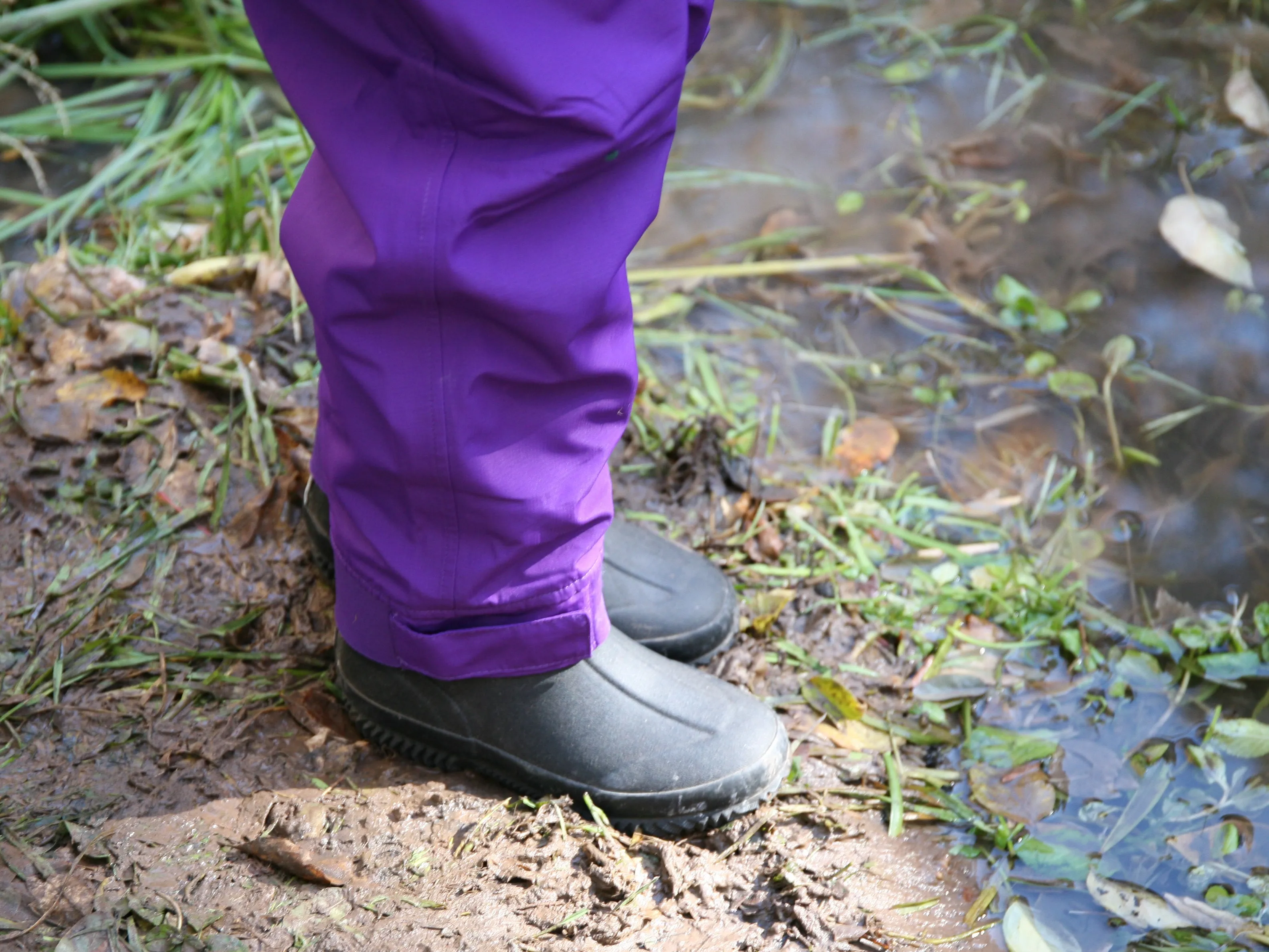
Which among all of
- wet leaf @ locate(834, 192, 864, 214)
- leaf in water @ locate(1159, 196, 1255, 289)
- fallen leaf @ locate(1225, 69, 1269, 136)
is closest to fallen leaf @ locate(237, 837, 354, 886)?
wet leaf @ locate(834, 192, 864, 214)

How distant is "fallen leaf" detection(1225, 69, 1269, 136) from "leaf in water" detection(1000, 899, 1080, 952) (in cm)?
200

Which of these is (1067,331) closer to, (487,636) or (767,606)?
(767,606)

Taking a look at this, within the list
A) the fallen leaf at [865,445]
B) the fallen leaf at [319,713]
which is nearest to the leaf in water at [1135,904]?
the fallen leaf at [865,445]

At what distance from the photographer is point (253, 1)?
967 millimetres

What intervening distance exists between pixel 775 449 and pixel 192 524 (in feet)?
3.09

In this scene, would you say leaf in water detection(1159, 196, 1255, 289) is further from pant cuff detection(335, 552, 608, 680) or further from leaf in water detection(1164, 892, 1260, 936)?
pant cuff detection(335, 552, 608, 680)

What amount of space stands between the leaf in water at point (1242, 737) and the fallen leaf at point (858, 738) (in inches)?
16.0

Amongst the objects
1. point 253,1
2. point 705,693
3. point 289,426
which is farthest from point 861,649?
point 253,1

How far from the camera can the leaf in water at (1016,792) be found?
1310mm

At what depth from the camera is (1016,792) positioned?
52.4 inches

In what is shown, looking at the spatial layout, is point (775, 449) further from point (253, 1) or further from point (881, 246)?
point (253, 1)

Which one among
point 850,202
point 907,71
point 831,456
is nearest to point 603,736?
point 831,456

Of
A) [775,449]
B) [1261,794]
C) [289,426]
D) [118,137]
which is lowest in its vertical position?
[1261,794]

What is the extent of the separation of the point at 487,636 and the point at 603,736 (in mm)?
196
